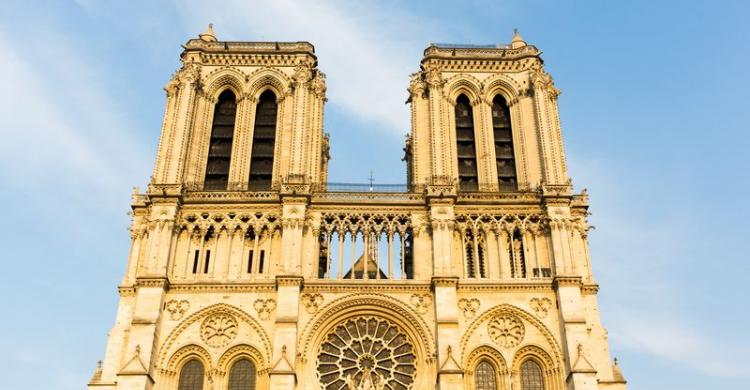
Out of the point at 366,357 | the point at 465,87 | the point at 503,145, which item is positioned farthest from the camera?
the point at 465,87

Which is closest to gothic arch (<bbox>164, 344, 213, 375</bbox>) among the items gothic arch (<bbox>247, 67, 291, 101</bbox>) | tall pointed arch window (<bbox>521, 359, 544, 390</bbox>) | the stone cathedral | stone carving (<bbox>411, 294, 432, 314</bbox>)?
the stone cathedral

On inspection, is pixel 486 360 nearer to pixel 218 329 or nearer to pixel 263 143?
pixel 218 329

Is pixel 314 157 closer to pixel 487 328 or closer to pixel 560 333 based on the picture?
pixel 487 328

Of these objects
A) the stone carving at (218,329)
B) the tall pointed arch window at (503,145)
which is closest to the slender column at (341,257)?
the stone carving at (218,329)

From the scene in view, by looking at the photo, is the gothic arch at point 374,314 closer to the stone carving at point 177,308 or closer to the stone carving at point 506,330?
the stone carving at point 506,330

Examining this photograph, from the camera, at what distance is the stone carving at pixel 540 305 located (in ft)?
117

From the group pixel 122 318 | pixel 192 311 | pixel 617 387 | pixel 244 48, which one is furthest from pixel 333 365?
pixel 244 48

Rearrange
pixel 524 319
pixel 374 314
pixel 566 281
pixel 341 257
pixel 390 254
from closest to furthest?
pixel 524 319, pixel 566 281, pixel 374 314, pixel 341 257, pixel 390 254

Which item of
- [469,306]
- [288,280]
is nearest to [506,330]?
[469,306]

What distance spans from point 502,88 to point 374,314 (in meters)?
15.1

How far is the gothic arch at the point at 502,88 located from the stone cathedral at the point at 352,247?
97 millimetres

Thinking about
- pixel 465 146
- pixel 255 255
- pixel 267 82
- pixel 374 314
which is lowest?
pixel 374 314

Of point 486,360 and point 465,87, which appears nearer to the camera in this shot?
point 486,360

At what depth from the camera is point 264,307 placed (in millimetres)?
35500
